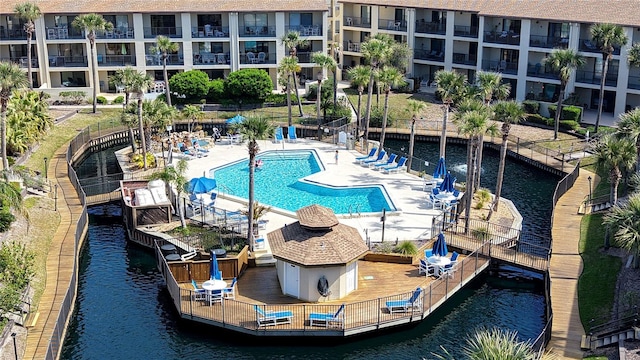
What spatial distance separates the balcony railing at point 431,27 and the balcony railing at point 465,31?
1373mm

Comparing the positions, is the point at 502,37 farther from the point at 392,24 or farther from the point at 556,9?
the point at 392,24

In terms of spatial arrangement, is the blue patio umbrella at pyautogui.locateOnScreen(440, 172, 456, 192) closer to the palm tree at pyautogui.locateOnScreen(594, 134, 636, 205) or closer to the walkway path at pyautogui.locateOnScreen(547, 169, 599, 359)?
the walkway path at pyautogui.locateOnScreen(547, 169, 599, 359)

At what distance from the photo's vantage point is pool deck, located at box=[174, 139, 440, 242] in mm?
45375

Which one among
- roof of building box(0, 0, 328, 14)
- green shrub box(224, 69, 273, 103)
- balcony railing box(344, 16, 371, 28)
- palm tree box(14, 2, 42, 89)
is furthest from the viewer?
balcony railing box(344, 16, 371, 28)

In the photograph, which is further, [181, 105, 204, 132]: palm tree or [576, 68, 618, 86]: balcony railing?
[576, 68, 618, 86]: balcony railing

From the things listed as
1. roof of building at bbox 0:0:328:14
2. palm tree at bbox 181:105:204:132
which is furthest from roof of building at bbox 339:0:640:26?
palm tree at bbox 181:105:204:132

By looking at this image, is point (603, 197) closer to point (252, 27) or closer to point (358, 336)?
point (358, 336)

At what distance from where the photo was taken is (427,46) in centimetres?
8462

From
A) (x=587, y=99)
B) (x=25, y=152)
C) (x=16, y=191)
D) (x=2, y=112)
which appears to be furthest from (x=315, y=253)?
(x=587, y=99)

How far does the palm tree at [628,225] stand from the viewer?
35594mm

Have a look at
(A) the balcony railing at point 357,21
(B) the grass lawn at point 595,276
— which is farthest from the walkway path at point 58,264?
(A) the balcony railing at point 357,21

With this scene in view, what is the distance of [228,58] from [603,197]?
138 feet

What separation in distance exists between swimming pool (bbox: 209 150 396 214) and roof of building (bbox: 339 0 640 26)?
26360 mm

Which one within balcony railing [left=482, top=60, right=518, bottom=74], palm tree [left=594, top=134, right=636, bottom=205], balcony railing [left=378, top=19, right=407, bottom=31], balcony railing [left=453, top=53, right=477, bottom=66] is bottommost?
palm tree [left=594, top=134, right=636, bottom=205]
